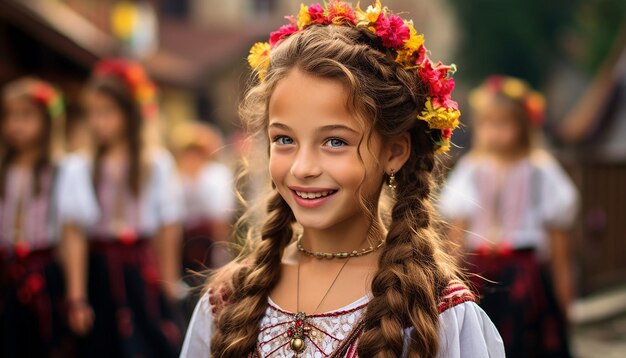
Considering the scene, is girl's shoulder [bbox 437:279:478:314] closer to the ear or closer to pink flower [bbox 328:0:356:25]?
the ear

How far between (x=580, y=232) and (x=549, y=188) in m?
3.85

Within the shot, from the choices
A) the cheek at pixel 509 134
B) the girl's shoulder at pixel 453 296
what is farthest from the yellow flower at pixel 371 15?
→ the cheek at pixel 509 134

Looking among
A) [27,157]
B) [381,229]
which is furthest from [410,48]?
[27,157]

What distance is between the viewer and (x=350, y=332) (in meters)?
2.21

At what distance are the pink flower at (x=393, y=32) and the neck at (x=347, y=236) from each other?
0.44 metres

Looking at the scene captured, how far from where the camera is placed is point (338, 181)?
87.0 inches

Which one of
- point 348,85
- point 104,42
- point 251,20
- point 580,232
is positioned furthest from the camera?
point 251,20

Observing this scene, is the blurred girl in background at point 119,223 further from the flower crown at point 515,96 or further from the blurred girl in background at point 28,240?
the flower crown at point 515,96

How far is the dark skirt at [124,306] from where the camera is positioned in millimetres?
5285

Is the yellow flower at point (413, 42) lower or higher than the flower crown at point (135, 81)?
lower

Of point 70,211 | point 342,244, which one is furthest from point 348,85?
point 70,211

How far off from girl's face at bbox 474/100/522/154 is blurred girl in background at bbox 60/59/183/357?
2020 mm

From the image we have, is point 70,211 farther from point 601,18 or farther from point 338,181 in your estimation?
point 601,18

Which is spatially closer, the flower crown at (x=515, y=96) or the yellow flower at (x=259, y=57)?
the yellow flower at (x=259, y=57)
